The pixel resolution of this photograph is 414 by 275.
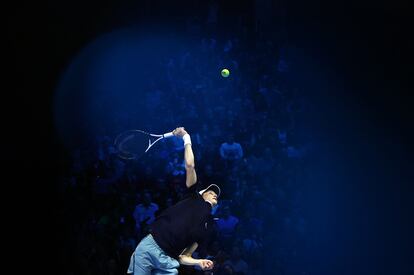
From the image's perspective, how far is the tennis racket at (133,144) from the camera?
427 cm

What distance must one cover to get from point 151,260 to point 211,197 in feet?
2.58

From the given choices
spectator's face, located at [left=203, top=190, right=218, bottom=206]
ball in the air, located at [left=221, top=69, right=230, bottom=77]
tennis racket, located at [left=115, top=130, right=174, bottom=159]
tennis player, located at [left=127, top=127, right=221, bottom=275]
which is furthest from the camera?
ball in the air, located at [left=221, top=69, right=230, bottom=77]

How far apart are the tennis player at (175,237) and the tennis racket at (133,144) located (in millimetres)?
616

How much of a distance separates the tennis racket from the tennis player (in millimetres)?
616

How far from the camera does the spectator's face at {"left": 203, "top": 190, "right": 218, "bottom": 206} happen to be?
4.01 m

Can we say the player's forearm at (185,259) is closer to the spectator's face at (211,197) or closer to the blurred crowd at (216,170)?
the spectator's face at (211,197)

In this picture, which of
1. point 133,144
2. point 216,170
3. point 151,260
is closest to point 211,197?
point 151,260

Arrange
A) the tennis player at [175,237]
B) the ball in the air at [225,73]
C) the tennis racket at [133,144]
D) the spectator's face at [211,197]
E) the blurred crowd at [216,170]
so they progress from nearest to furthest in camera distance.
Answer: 1. the tennis player at [175,237]
2. the spectator's face at [211,197]
3. the tennis racket at [133,144]
4. the blurred crowd at [216,170]
5. the ball in the air at [225,73]

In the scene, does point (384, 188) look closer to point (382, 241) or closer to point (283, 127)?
point (382, 241)

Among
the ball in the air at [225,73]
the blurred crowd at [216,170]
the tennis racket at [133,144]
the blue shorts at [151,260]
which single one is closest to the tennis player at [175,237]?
the blue shorts at [151,260]

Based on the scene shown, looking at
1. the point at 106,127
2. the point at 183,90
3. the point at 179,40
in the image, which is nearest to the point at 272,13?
the point at 179,40

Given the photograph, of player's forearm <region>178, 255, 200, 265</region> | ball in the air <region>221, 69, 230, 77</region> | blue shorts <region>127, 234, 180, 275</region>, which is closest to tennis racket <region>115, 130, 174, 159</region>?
blue shorts <region>127, 234, 180, 275</region>

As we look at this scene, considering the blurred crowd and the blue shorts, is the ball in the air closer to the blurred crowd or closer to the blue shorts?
the blurred crowd

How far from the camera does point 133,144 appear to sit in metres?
4.38
